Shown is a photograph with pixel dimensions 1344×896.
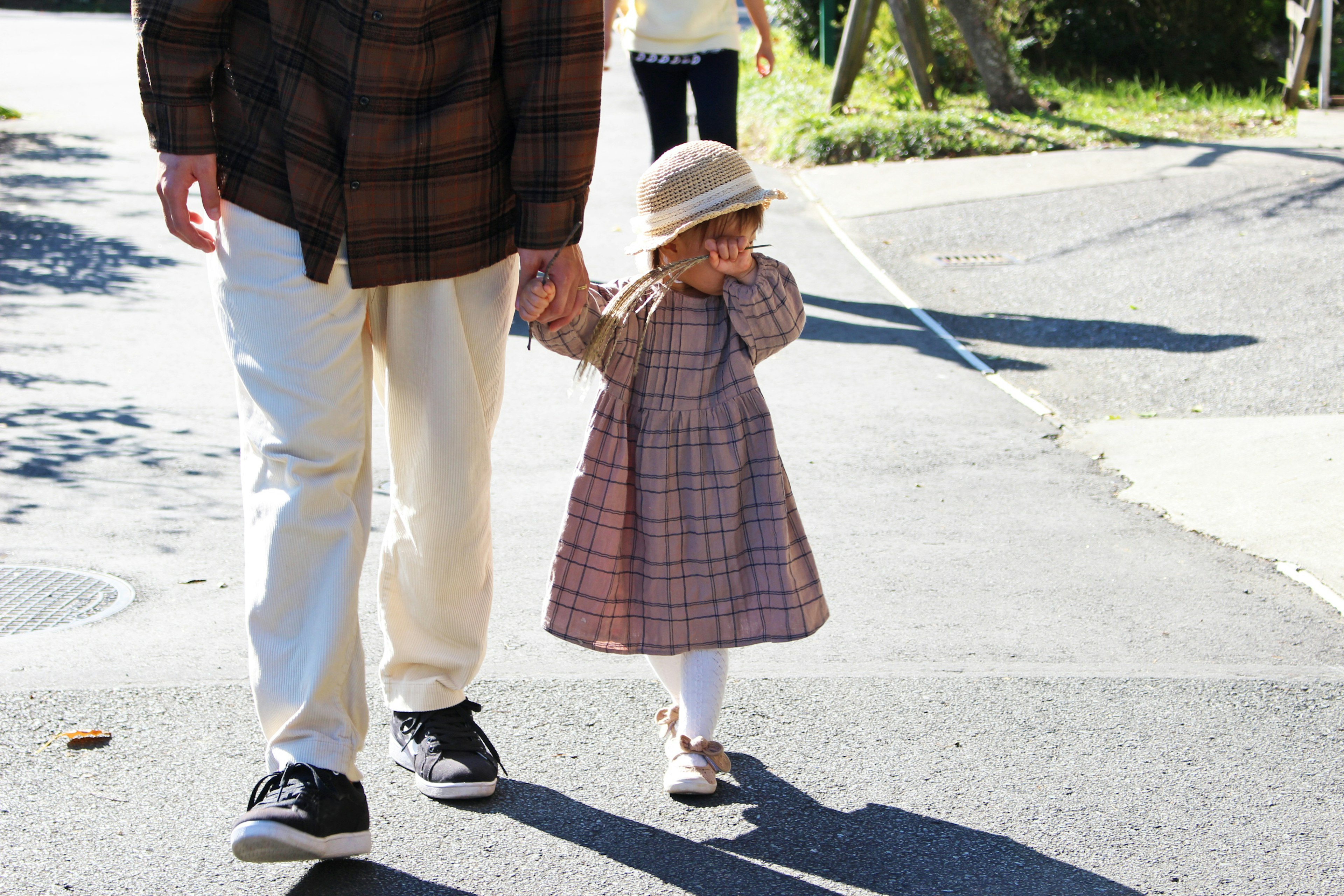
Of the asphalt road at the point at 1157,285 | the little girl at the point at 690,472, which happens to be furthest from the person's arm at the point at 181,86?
the asphalt road at the point at 1157,285

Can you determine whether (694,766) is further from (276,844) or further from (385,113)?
(385,113)

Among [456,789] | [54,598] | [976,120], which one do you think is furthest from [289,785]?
[976,120]

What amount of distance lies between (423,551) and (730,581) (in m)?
0.68

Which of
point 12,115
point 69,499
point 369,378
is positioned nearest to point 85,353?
point 69,499

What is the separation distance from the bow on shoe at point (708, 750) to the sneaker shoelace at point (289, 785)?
83 cm

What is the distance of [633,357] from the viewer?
3.07 meters

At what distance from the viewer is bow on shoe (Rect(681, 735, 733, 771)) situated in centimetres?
305

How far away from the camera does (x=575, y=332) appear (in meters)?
3.01

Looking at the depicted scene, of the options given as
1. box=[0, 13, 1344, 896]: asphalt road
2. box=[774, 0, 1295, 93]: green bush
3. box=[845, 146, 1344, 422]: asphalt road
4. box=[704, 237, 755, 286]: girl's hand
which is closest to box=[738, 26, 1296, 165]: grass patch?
box=[774, 0, 1295, 93]: green bush

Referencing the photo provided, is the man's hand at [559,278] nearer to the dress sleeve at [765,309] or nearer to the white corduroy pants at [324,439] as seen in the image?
the white corduroy pants at [324,439]

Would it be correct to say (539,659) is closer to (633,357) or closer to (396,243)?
(633,357)

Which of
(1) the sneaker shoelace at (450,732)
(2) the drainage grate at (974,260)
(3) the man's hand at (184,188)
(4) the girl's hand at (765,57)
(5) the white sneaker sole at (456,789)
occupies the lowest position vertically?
(5) the white sneaker sole at (456,789)

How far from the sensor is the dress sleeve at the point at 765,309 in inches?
119

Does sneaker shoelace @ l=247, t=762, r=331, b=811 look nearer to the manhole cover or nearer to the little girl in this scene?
the little girl
